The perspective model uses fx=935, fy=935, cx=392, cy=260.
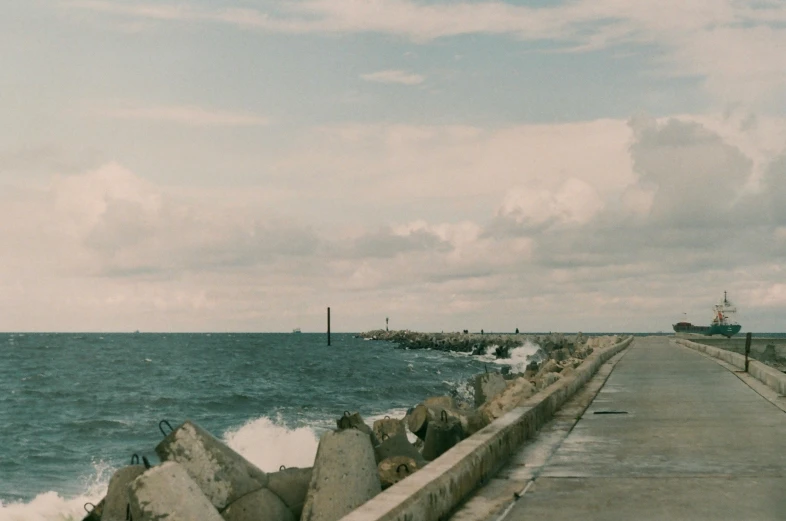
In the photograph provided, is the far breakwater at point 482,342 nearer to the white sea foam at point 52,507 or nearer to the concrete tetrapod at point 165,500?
the white sea foam at point 52,507

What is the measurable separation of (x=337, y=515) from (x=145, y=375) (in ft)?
178

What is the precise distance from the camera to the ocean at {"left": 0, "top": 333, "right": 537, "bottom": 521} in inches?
896

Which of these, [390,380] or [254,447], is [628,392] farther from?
[390,380]

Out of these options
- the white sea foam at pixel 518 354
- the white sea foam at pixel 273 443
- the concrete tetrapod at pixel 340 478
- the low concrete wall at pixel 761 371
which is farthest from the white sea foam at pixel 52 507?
the white sea foam at pixel 518 354

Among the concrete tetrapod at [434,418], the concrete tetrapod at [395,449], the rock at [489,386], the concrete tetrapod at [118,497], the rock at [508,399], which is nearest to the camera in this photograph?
the concrete tetrapod at [118,497]

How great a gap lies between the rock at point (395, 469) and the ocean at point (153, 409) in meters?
11.2

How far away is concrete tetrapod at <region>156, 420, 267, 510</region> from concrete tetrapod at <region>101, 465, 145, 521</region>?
40 centimetres

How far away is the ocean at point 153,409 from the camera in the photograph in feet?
74.6

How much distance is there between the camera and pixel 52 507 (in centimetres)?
1873

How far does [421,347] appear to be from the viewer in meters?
113

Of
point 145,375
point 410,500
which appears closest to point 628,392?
point 410,500

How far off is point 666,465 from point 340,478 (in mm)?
3385

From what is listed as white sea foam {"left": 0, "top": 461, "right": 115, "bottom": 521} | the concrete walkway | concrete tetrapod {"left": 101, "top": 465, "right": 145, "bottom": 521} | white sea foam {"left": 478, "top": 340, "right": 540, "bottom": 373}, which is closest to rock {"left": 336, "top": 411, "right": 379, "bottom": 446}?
the concrete walkway

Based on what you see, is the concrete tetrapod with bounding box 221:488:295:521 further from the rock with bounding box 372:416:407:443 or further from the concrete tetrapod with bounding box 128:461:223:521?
the rock with bounding box 372:416:407:443
